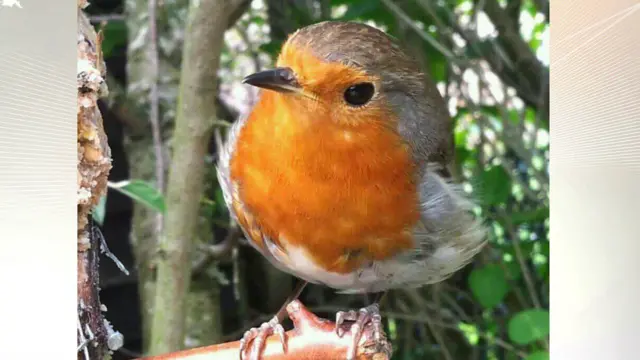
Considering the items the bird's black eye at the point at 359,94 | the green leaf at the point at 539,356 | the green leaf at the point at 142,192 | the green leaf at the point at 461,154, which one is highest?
the bird's black eye at the point at 359,94

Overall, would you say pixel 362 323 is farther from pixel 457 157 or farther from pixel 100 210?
pixel 100 210

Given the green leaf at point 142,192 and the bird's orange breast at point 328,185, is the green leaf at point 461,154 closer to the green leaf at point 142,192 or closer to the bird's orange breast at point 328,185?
the bird's orange breast at point 328,185

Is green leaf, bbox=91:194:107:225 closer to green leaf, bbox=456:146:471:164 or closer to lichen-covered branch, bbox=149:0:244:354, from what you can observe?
lichen-covered branch, bbox=149:0:244:354

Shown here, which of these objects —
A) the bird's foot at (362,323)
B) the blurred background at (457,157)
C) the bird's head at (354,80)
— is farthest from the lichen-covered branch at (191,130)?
the bird's foot at (362,323)

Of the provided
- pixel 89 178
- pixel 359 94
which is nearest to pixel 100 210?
pixel 89 178

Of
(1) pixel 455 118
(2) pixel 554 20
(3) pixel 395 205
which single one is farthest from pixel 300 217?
(2) pixel 554 20

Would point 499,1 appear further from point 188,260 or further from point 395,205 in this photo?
point 188,260
